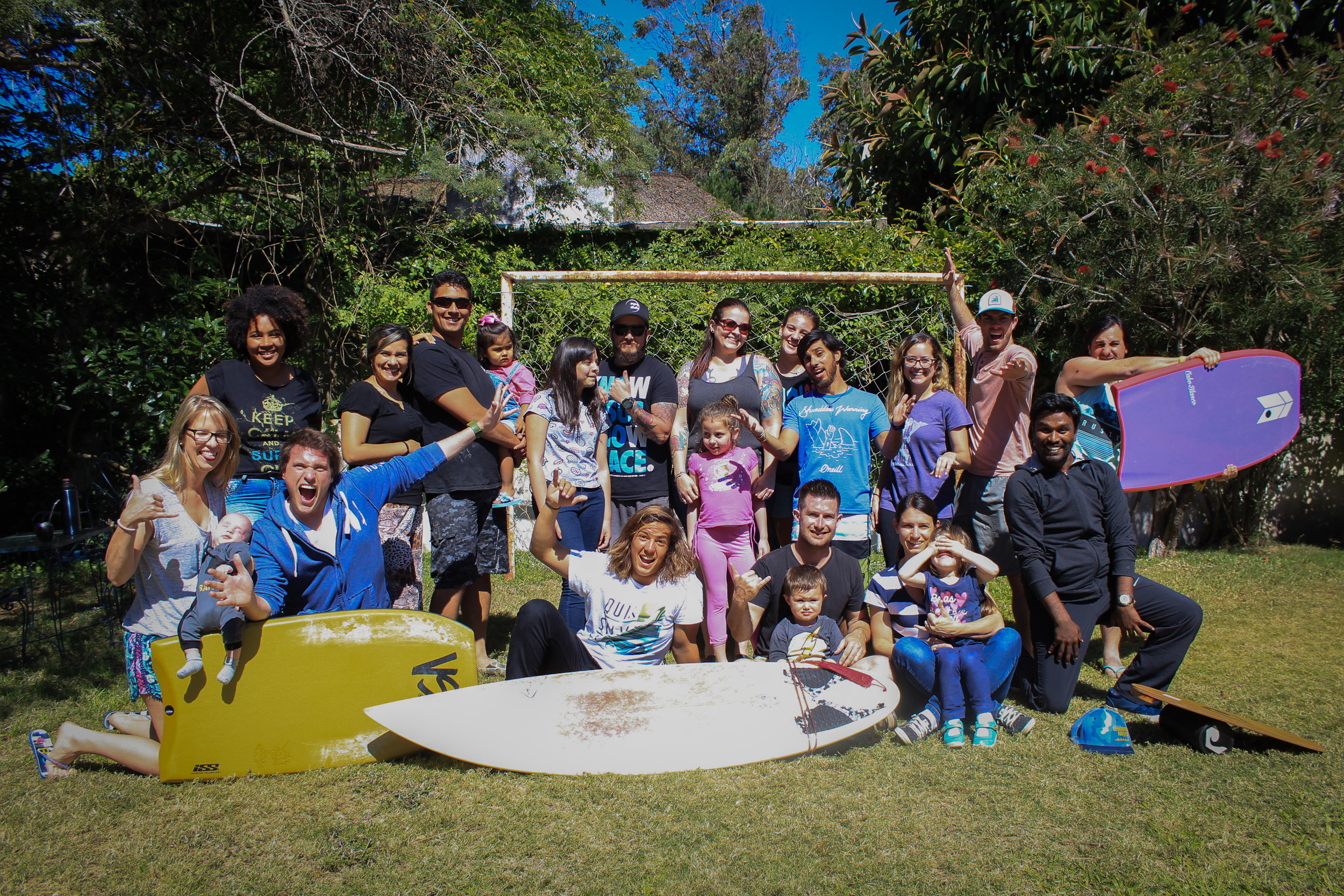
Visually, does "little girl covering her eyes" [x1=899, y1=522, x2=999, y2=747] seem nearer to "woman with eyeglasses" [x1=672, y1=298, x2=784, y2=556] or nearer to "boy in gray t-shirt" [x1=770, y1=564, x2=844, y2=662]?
"boy in gray t-shirt" [x1=770, y1=564, x2=844, y2=662]

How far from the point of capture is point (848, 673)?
307 centimetres

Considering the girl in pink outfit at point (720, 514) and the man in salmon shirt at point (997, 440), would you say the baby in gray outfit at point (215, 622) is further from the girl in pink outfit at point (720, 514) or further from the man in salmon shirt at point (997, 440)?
the man in salmon shirt at point (997, 440)

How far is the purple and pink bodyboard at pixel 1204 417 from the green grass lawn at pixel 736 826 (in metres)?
1.43

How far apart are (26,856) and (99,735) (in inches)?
22.2

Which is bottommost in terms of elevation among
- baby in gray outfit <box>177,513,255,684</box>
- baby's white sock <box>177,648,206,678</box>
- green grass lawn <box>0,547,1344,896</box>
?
green grass lawn <box>0,547,1344,896</box>

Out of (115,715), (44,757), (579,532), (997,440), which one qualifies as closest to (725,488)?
→ (579,532)

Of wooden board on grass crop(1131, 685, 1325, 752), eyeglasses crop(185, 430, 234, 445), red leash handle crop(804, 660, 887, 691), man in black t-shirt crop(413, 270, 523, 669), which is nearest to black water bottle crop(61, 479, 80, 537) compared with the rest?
eyeglasses crop(185, 430, 234, 445)

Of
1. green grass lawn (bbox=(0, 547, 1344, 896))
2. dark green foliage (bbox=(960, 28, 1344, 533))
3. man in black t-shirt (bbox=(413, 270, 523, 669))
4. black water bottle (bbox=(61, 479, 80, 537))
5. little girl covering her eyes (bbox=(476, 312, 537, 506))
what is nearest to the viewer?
green grass lawn (bbox=(0, 547, 1344, 896))

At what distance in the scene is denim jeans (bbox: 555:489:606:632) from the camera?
130 inches

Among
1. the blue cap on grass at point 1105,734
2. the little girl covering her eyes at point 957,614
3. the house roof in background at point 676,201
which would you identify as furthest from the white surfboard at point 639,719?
the house roof in background at point 676,201

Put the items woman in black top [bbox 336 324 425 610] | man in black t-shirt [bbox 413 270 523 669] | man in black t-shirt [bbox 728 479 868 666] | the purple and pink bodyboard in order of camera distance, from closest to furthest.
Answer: man in black t-shirt [bbox 728 479 868 666], woman in black top [bbox 336 324 425 610], man in black t-shirt [bbox 413 270 523 669], the purple and pink bodyboard

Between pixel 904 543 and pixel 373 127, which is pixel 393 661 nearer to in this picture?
pixel 904 543

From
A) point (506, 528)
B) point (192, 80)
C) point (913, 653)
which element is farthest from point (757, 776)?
point (192, 80)

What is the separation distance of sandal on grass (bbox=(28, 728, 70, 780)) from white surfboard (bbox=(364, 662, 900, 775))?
1154mm
